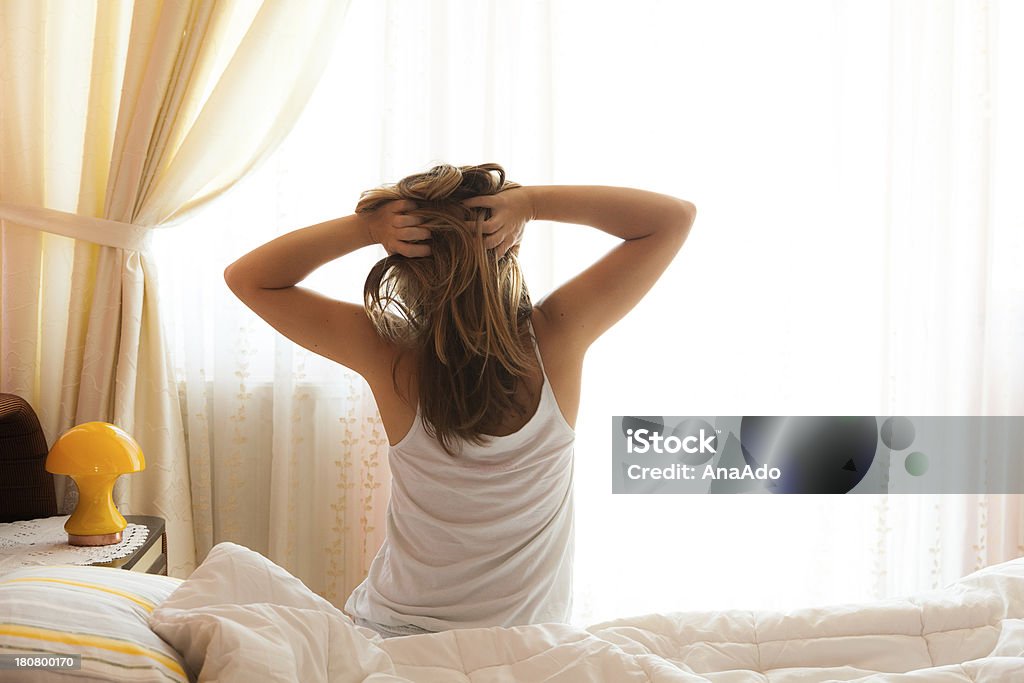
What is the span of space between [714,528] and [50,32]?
2493 millimetres

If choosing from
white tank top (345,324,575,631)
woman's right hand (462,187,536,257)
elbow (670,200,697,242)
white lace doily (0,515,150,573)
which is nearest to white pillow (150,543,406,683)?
white tank top (345,324,575,631)

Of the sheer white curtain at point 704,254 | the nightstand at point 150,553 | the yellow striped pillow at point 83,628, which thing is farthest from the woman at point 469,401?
the sheer white curtain at point 704,254

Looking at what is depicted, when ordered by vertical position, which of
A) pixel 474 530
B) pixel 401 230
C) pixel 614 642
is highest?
pixel 401 230

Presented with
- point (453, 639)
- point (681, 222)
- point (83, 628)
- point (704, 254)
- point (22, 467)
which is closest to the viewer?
point (83, 628)

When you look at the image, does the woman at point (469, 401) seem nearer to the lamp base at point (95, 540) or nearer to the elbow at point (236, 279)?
the elbow at point (236, 279)

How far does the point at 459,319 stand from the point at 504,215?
0.64ft

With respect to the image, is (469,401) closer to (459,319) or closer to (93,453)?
(459,319)

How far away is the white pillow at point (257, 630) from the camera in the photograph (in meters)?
0.88

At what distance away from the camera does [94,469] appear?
1.87 metres

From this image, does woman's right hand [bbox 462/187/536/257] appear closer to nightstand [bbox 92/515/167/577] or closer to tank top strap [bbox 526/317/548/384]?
tank top strap [bbox 526/317/548/384]

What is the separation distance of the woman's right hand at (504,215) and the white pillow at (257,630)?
0.59 m

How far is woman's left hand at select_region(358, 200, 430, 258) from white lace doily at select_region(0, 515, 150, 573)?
105 cm

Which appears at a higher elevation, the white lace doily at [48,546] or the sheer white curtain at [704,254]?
Result: the sheer white curtain at [704,254]

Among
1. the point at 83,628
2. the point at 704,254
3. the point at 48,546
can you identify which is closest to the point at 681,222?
the point at 83,628
